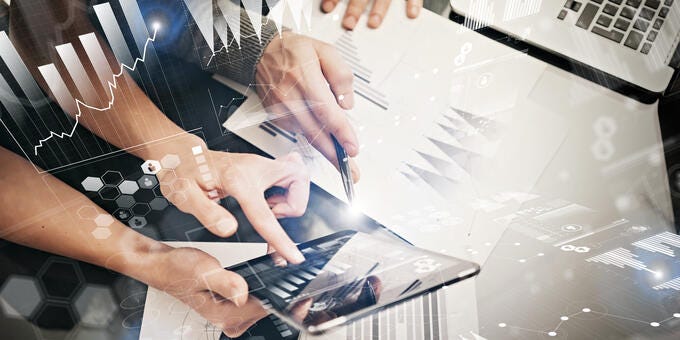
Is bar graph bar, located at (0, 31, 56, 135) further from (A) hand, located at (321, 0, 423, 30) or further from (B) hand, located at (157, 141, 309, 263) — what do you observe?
(A) hand, located at (321, 0, 423, 30)

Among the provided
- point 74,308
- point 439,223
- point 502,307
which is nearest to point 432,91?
point 439,223

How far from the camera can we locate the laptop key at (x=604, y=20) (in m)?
0.66

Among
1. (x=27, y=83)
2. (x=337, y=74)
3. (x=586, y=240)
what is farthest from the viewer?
(x=586, y=240)

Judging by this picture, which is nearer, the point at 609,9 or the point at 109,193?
the point at 109,193

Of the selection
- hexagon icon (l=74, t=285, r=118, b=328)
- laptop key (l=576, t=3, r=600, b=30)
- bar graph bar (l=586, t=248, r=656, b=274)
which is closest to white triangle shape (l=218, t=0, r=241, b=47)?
hexagon icon (l=74, t=285, r=118, b=328)

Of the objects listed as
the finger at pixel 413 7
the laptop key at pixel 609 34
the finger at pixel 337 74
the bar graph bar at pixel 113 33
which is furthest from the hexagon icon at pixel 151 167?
the laptop key at pixel 609 34

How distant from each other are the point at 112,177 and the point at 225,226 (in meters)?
0.14

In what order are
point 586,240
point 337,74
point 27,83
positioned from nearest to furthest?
point 27,83 → point 337,74 → point 586,240

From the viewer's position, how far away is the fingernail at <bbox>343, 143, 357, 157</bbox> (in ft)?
2.02

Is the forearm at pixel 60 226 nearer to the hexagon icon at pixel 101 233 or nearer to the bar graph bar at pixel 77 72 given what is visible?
the hexagon icon at pixel 101 233

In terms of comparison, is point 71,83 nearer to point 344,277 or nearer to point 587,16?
point 344,277

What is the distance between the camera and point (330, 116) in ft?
1.96

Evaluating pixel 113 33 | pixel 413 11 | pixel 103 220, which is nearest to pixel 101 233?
pixel 103 220

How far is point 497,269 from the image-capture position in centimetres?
68
